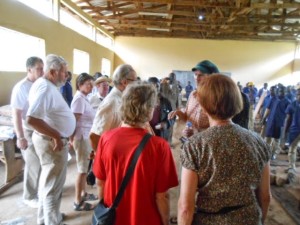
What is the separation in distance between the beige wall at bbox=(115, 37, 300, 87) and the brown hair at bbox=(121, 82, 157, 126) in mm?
12025

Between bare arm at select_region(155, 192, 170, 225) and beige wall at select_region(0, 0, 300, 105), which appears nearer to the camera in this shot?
bare arm at select_region(155, 192, 170, 225)

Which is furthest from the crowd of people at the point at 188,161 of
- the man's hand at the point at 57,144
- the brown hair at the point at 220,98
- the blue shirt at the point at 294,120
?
the blue shirt at the point at 294,120

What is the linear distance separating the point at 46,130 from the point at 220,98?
1.32 m

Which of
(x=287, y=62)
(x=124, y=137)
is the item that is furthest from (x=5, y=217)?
(x=287, y=62)

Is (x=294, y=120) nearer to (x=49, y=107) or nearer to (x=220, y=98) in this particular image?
(x=220, y=98)

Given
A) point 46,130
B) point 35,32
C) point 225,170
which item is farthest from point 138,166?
point 35,32

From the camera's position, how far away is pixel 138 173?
1.10 metres

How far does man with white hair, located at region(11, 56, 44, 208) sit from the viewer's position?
2.37 metres

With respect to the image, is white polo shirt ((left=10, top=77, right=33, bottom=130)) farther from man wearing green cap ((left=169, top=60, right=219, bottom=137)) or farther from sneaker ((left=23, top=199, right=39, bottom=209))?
man wearing green cap ((left=169, top=60, right=219, bottom=137))

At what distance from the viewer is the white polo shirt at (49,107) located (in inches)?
68.6

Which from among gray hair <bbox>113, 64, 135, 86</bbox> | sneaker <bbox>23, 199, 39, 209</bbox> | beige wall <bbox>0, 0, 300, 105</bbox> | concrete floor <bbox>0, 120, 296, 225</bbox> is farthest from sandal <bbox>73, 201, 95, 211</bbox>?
beige wall <bbox>0, 0, 300, 105</bbox>

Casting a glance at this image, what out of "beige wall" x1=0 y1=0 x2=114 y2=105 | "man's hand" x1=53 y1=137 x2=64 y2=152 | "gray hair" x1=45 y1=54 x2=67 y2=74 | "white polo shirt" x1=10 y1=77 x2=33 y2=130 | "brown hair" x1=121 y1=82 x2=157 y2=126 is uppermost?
"beige wall" x1=0 y1=0 x2=114 y2=105

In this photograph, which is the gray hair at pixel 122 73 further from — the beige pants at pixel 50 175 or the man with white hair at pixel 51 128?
the beige pants at pixel 50 175

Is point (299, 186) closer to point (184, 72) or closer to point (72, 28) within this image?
point (72, 28)
